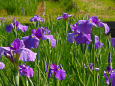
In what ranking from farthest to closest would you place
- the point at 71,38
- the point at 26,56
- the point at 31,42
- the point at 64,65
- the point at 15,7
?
the point at 15,7 → the point at 64,65 → the point at 71,38 → the point at 31,42 → the point at 26,56

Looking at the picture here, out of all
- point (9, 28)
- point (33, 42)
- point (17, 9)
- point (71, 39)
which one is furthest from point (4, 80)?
point (17, 9)

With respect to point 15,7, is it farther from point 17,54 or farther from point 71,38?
point 17,54

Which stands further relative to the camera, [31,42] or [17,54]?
[31,42]

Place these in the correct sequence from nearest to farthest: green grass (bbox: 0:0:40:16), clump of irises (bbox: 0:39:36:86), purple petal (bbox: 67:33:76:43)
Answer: clump of irises (bbox: 0:39:36:86) → purple petal (bbox: 67:33:76:43) → green grass (bbox: 0:0:40:16)

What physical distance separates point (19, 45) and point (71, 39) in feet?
1.93

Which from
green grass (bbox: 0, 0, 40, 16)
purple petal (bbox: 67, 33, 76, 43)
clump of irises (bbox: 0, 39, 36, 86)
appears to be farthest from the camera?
green grass (bbox: 0, 0, 40, 16)

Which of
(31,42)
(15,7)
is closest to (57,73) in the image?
(31,42)

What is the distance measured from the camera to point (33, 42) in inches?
59.4

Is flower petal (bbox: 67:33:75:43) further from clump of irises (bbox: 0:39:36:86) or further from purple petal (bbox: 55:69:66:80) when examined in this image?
clump of irises (bbox: 0:39:36:86)

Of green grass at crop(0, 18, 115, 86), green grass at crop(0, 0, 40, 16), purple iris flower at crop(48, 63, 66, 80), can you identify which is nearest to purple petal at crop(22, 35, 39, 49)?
green grass at crop(0, 18, 115, 86)

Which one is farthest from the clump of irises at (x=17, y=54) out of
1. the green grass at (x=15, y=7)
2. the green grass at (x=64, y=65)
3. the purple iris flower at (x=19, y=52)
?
the green grass at (x=15, y=7)

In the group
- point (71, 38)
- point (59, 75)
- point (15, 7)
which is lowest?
point (59, 75)

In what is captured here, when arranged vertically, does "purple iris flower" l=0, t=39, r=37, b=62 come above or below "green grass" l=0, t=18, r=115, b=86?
above

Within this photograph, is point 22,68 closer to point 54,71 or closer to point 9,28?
point 54,71
